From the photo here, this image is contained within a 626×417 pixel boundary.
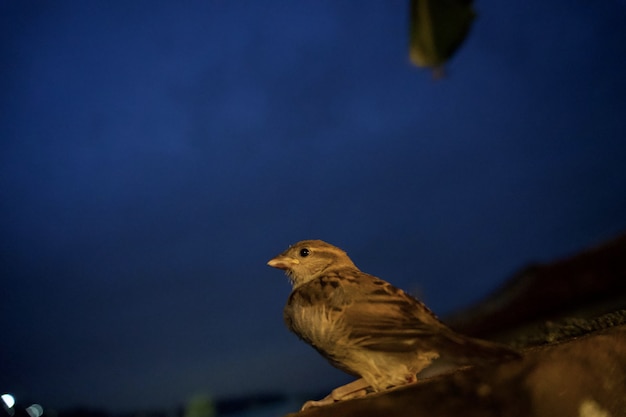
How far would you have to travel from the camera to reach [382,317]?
2156mm

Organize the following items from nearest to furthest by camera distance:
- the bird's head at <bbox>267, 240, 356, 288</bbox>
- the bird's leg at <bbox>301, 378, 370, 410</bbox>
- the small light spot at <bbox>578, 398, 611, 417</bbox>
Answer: the small light spot at <bbox>578, 398, 611, 417</bbox>, the bird's leg at <bbox>301, 378, 370, 410</bbox>, the bird's head at <bbox>267, 240, 356, 288</bbox>

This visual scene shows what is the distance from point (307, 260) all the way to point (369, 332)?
900 millimetres

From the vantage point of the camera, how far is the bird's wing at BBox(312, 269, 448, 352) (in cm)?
207

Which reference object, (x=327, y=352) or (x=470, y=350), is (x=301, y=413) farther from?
(x=470, y=350)

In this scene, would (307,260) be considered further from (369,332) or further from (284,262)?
(369,332)

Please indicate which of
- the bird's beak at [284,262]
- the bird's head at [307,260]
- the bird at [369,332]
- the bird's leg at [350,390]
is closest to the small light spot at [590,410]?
the bird at [369,332]

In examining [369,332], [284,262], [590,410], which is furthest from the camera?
[284,262]

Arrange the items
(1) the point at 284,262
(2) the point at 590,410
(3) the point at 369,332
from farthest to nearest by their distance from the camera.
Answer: (1) the point at 284,262 < (3) the point at 369,332 < (2) the point at 590,410

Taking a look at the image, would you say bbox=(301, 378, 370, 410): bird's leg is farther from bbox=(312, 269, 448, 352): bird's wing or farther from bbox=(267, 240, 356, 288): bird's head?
bbox=(267, 240, 356, 288): bird's head

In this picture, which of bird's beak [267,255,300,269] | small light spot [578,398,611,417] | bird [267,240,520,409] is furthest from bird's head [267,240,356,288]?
small light spot [578,398,611,417]

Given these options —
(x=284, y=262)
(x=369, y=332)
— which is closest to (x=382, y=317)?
(x=369, y=332)

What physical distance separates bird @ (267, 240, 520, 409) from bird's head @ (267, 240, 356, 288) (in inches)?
17.1

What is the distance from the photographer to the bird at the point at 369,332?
6.74ft

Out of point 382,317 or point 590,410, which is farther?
point 382,317
